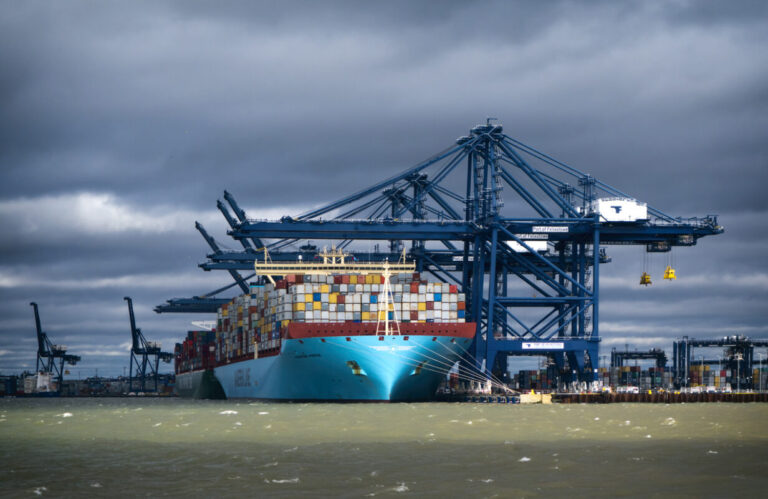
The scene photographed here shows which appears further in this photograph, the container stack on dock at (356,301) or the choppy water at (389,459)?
the container stack on dock at (356,301)

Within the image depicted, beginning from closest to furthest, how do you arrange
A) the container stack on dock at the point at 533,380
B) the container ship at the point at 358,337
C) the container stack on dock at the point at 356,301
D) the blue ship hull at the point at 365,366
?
the blue ship hull at the point at 365,366, the container ship at the point at 358,337, the container stack on dock at the point at 356,301, the container stack on dock at the point at 533,380

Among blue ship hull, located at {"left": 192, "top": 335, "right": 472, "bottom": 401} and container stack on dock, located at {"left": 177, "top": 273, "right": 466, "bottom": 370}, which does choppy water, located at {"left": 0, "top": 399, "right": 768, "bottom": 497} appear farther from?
container stack on dock, located at {"left": 177, "top": 273, "right": 466, "bottom": 370}

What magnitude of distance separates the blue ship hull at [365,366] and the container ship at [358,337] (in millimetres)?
72

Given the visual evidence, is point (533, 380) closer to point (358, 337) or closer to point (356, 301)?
point (356, 301)

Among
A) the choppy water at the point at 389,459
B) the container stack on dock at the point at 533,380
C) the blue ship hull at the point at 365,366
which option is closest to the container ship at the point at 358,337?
the blue ship hull at the point at 365,366

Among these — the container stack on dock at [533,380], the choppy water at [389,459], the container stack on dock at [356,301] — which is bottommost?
the choppy water at [389,459]

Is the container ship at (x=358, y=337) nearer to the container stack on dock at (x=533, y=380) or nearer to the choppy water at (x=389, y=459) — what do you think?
the choppy water at (x=389, y=459)

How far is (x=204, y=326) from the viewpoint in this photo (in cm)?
11712

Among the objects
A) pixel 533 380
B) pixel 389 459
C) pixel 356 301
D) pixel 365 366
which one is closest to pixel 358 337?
pixel 365 366

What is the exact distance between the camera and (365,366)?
74375 mm

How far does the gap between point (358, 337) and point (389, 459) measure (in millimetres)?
43562

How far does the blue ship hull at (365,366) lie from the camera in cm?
7406

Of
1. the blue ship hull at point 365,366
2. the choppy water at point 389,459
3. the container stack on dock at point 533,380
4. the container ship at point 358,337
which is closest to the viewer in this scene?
the choppy water at point 389,459

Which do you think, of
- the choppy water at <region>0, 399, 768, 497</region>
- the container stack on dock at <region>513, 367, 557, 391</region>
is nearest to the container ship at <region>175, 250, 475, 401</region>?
the choppy water at <region>0, 399, 768, 497</region>
